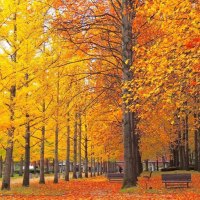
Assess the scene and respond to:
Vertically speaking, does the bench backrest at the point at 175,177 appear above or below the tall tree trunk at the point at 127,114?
below

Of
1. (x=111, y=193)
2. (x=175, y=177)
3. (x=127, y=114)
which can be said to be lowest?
(x=111, y=193)

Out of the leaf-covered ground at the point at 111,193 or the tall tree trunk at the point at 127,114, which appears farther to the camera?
the tall tree trunk at the point at 127,114

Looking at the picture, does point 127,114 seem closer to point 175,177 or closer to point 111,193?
point 111,193

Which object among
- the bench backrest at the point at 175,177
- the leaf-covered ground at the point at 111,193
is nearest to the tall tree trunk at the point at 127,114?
the leaf-covered ground at the point at 111,193

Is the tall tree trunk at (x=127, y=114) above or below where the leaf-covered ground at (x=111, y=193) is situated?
above

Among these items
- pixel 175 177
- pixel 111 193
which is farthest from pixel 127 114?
pixel 175 177

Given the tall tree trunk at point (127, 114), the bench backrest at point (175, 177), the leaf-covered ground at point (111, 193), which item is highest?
the tall tree trunk at point (127, 114)

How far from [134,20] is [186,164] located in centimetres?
2211

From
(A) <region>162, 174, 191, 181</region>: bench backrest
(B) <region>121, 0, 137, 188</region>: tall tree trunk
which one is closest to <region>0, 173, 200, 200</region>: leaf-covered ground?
(A) <region>162, 174, 191, 181</region>: bench backrest

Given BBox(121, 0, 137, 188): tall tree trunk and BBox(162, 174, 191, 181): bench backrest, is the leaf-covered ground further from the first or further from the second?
BBox(121, 0, 137, 188): tall tree trunk

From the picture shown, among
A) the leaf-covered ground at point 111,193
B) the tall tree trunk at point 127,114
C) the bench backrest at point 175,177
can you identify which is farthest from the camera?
the bench backrest at point 175,177

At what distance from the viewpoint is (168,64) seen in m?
9.03

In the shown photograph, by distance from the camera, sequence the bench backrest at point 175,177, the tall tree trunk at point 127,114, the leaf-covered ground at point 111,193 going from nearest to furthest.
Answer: the leaf-covered ground at point 111,193 → the tall tree trunk at point 127,114 → the bench backrest at point 175,177

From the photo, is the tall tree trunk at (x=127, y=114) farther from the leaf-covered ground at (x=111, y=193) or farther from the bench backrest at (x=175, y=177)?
the bench backrest at (x=175, y=177)
